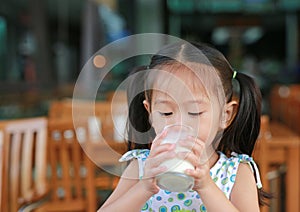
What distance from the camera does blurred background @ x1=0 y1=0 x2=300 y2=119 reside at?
16.0 ft

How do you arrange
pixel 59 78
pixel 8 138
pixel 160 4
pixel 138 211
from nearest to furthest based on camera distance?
pixel 138 211 < pixel 8 138 < pixel 59 78 < pixel 160 4

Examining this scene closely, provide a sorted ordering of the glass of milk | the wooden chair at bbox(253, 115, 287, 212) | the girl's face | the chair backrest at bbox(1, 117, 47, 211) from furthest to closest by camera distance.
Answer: the wooden chair at bbox(253, 115, 287, 212)
the chair backrest at bbox(1, 117, 47, 211)
the girl's face
the glass of milk

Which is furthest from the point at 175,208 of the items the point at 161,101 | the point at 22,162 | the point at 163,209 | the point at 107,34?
the point at 107,34

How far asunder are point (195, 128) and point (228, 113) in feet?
0.64

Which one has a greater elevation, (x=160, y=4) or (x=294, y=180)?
(x=160, y=4)

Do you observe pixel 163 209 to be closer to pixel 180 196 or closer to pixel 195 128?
pixel 180 196

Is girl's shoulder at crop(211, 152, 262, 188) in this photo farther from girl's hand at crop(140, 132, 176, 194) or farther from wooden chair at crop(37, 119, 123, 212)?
wooden chair at crop(37, 119, 123, 212)

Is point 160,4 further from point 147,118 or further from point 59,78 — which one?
point 147,118

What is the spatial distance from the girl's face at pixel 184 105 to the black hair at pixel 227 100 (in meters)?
0.04

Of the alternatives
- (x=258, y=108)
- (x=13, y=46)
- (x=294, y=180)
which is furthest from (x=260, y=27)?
(x=258, y=108)

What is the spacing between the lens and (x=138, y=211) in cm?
83

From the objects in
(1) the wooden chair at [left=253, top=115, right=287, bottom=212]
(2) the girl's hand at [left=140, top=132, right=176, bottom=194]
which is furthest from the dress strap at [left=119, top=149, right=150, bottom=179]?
(1) the wooden chair at [left=253, top=115, right=287, bottom=212]

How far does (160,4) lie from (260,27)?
11.4 feet

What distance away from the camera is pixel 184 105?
0.77 meters
